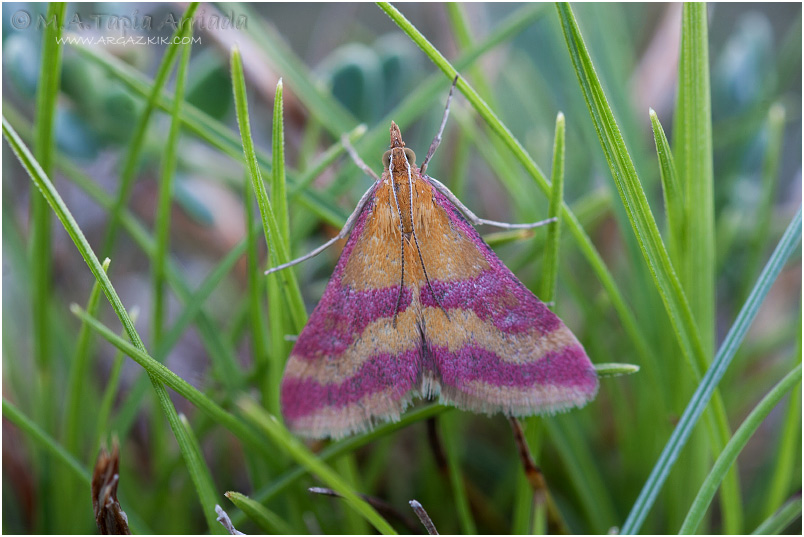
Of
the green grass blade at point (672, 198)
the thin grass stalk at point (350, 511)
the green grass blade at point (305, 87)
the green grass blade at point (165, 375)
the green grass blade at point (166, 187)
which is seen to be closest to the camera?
the green grass blade at point (165, 375)

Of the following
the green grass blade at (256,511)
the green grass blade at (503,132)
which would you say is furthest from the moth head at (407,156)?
the green grass blade at (256,511)

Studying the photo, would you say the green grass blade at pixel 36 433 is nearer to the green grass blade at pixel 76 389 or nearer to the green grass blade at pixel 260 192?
the green grass blade at pixel 76 389

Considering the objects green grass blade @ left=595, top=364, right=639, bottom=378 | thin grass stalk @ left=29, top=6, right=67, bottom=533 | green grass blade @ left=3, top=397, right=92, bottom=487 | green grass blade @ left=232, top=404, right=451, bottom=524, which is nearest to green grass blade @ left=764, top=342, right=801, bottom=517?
green grass blade @ left=595, top=364, right=639, bottom=378

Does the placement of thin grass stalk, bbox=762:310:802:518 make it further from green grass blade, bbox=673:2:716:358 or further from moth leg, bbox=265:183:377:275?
moth leg, bbox=265:183:377:275

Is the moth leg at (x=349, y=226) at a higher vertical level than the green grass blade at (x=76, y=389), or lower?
higher

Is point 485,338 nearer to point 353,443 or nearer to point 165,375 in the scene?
point 353,443

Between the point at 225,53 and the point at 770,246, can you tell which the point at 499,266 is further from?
the point at 770,246
